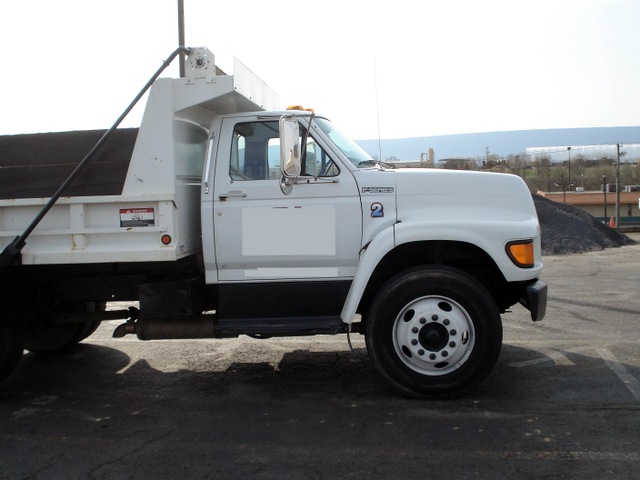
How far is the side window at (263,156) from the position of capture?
513 centimetres

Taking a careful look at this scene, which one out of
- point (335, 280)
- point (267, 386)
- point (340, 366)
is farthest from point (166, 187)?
point (340, 366)

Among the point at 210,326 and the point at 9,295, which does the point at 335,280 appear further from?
the point at 9,295

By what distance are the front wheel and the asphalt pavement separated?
0.20m

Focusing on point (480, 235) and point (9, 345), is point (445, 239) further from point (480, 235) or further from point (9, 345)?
point (9, 345)

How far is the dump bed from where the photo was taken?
4.98m

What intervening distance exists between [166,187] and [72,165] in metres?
0.93

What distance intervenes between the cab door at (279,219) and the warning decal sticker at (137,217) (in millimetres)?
530

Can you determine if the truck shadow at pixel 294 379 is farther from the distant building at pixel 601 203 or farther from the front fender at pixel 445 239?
the distant building at pixel 601 203

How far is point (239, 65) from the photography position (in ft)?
17.4

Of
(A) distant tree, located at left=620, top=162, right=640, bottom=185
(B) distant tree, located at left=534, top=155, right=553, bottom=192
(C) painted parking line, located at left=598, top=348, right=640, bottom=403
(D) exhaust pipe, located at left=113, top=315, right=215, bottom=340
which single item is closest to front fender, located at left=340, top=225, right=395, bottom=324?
(D) exhaust pipe, located at left=113, top=315, right=215, bottom=340

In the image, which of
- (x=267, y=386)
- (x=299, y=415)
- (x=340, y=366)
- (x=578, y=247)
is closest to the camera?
(x=299, y=415)

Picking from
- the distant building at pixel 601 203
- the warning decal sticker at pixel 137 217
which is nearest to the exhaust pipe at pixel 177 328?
the warning decal sticker at pixel 137 217

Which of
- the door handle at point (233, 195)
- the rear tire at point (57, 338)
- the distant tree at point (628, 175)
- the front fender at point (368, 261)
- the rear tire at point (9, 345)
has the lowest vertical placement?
the rear tire at point (57, 338)

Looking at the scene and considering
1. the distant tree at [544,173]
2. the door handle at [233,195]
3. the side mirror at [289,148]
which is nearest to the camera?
the side mirror at [289,148]
